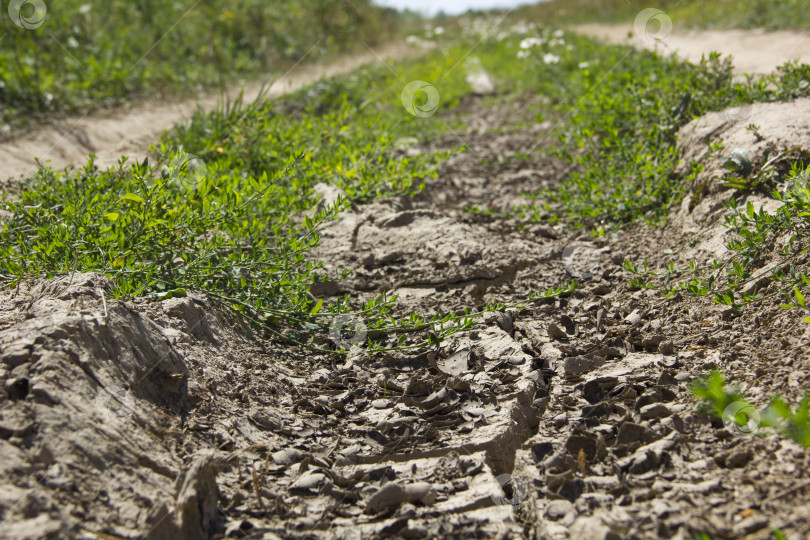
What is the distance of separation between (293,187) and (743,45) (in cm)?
795

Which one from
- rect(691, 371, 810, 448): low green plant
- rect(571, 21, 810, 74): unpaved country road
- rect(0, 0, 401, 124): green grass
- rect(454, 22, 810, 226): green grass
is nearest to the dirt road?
rect(571, 21, 810, 74): unpaved country road

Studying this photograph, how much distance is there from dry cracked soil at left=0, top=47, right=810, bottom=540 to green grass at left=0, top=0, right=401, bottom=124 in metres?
4.58

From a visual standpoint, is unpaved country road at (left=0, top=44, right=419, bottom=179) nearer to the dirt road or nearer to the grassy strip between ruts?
the dirt road

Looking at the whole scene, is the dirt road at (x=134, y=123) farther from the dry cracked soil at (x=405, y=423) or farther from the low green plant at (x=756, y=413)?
the low green plant at (x=756, y=413)

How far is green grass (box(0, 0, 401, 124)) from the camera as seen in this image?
6773 millimetres

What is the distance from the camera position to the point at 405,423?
2287 millimetres

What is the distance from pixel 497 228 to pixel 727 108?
1.80 metres

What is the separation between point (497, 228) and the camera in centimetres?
404

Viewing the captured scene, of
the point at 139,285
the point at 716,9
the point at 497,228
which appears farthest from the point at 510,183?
the point at 716,9

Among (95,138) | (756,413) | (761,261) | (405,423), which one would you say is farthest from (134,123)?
(756,413)

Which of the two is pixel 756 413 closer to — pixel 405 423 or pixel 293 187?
pixel 405 423

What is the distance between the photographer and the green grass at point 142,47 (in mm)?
6773

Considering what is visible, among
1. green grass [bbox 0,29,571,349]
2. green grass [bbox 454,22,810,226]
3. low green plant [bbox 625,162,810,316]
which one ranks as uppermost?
green grass [bbox 454,22,810,226]

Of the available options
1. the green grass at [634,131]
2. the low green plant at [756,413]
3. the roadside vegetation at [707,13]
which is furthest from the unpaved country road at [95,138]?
the roadside vegetation at [707,13]
